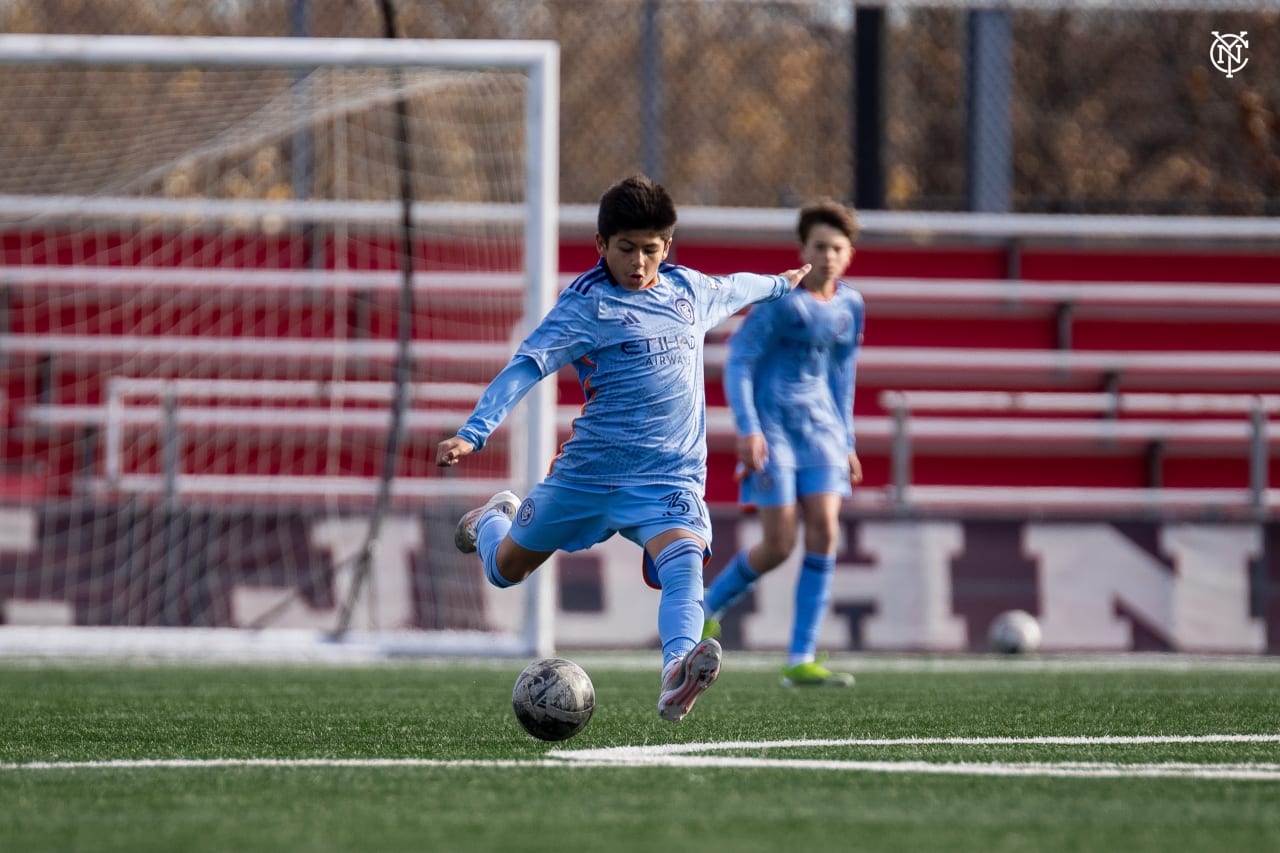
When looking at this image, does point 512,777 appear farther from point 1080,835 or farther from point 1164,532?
point 1164,532

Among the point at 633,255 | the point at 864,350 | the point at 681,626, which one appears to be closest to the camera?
the point at 681,626

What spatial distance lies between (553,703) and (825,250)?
3.20 metres

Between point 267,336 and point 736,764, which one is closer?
point 736,764

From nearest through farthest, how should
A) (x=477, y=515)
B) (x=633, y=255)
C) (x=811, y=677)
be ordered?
(x=633, y=255) < (x=477, y=515) < (x=811, y=677)

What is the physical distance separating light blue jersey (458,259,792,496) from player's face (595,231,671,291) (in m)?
0.04

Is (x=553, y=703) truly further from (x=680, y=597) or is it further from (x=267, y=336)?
(x=267, y=336)

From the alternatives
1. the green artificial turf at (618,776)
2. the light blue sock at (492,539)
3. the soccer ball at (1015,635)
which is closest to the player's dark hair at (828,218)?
the green artificial turf at (618,776)

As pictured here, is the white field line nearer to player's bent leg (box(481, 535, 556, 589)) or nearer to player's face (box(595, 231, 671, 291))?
player's bent leg (box(481, 535, 556, 589))

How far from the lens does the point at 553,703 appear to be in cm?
491

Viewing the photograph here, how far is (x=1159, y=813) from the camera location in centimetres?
366

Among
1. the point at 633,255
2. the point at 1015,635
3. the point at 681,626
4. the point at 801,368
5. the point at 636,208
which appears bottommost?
the point at 1015,635

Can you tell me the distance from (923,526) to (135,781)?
21.4 ft

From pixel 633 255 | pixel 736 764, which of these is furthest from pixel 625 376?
pixel 736 764

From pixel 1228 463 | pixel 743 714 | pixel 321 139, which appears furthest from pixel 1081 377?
pixel 743 714
